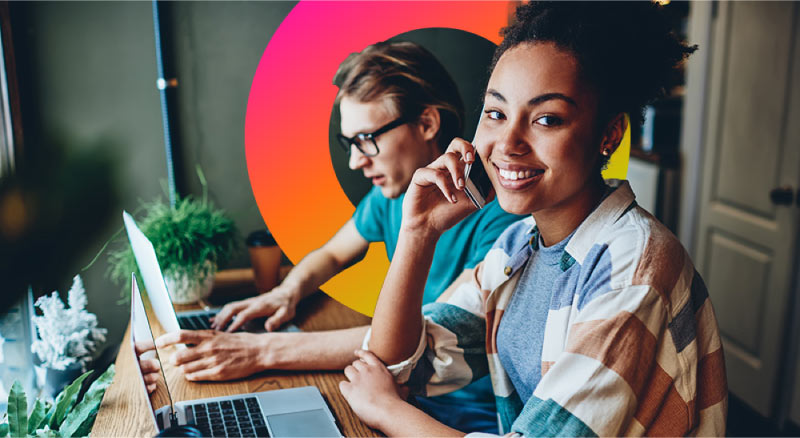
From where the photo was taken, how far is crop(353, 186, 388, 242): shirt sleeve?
4.33ft

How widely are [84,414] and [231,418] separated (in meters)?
0.23

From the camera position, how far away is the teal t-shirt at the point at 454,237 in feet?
4.20

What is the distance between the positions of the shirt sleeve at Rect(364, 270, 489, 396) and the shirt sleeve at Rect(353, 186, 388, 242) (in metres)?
0.23

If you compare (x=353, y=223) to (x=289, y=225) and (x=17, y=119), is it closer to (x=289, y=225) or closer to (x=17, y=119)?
(x=289, y=225)

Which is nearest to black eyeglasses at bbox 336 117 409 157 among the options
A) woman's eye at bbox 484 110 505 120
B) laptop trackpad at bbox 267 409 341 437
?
woman's eye at bbox 484 110 505 120

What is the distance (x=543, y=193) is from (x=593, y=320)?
22 centimetres

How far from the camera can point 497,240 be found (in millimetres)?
1191

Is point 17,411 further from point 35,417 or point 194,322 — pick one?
point 194,322

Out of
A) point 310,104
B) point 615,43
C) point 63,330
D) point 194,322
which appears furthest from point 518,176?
point 63,330

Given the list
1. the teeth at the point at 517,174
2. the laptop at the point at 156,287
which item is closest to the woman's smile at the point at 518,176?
the teeth at the point at 517,174

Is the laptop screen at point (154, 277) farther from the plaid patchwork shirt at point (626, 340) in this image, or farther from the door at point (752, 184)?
the door at point (752, 184)

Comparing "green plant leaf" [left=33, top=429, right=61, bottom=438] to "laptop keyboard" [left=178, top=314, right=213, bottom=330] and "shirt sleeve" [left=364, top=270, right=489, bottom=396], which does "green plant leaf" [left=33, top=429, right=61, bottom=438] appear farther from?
"shirt sleeve" [left=364, top=270, right=489, bottom=396]

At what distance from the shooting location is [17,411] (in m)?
0.89

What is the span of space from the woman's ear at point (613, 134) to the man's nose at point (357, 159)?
500 millimetres
